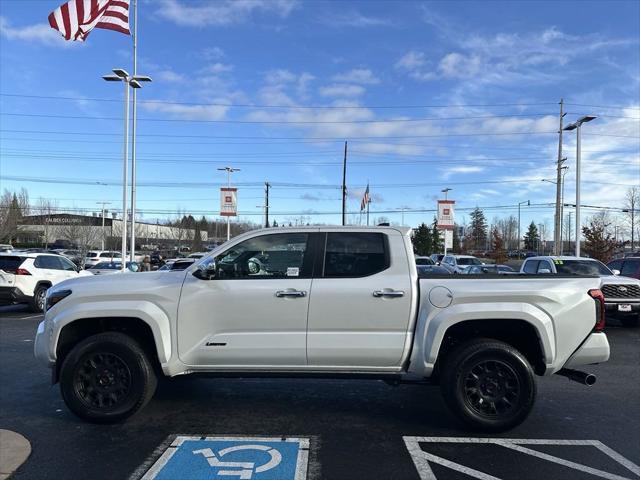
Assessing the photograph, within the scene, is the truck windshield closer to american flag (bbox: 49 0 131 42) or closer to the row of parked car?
the row of parked car

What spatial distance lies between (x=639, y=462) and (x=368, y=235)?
3037 mm

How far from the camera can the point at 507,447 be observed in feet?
15.5

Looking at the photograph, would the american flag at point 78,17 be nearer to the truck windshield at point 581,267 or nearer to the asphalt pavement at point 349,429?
the asphalt pavement at point 349,429

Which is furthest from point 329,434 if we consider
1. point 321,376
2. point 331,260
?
point 331,260

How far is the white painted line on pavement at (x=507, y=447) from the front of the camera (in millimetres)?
4148

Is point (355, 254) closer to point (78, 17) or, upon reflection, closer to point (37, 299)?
point (37, 299)

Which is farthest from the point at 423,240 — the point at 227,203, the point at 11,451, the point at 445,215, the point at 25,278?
the point at 11,451

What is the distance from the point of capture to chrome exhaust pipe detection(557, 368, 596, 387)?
16.5ft

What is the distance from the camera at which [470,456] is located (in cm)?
450

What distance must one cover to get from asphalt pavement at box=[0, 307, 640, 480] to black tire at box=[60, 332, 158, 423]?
0.60ft

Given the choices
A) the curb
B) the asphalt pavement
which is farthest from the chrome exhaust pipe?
the curb

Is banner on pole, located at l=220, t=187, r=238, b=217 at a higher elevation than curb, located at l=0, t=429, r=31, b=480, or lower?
higher

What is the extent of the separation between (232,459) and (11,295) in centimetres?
1228

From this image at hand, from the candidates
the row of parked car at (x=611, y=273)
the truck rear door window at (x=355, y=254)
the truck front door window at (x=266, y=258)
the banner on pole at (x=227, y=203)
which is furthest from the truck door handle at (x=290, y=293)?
the banner on pole at (x=227, y=203)
